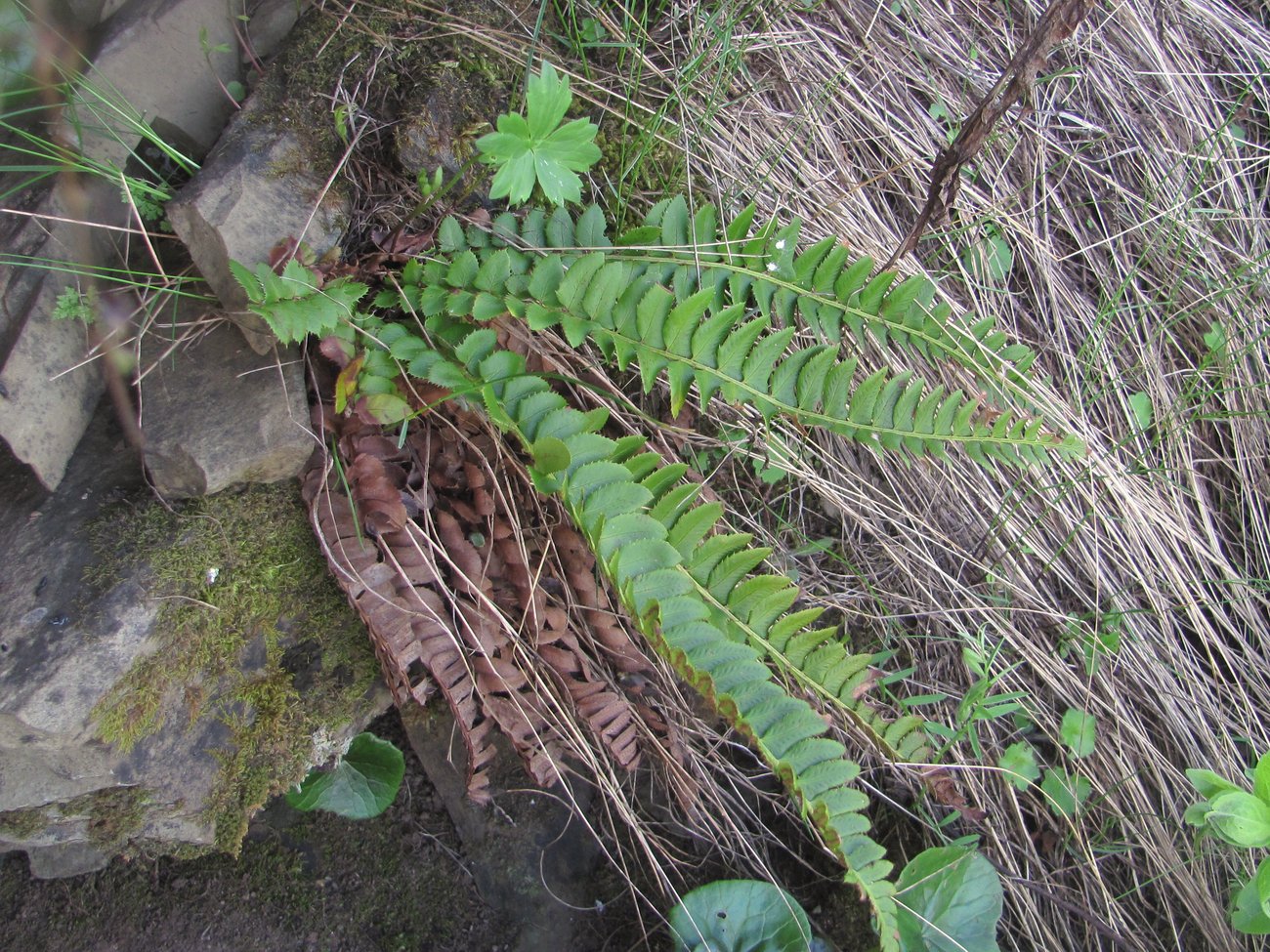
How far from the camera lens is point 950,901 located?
81.7 inches

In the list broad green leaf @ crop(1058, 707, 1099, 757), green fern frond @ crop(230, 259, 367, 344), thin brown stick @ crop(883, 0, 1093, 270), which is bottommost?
broad green leaf @ crop(1058, 707, 1099, 757)

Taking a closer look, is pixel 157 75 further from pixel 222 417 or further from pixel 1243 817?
pixel 1243 817

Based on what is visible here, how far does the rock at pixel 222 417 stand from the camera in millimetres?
1753

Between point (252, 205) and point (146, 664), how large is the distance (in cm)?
92

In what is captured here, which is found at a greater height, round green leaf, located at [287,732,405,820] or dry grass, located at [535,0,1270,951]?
dry grass, located at [535,0,1270,951]

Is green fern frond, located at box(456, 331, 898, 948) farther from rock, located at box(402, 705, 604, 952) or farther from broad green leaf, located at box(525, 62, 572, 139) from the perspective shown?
rock, located at box(402, 705, 604, 952)

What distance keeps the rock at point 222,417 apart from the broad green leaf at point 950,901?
1.66m

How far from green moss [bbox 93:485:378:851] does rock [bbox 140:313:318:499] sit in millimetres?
88

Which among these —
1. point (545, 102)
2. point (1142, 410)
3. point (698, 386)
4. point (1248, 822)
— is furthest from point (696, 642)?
point (1142, 410)

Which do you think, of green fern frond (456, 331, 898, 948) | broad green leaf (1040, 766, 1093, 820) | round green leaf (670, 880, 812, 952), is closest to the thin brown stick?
green fern frond (456, 331, 898, 948)

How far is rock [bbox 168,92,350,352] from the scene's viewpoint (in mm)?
1762

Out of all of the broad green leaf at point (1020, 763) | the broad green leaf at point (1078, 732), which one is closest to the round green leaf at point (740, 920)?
the broad green leaf at point (1020, 763)

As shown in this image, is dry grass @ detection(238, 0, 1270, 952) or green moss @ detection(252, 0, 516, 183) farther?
dry grass @ detection(238, 0, 1270, 952)

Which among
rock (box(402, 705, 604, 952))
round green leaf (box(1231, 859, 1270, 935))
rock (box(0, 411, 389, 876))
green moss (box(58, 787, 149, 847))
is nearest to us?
rock (box(0, 411, 389, 876))
